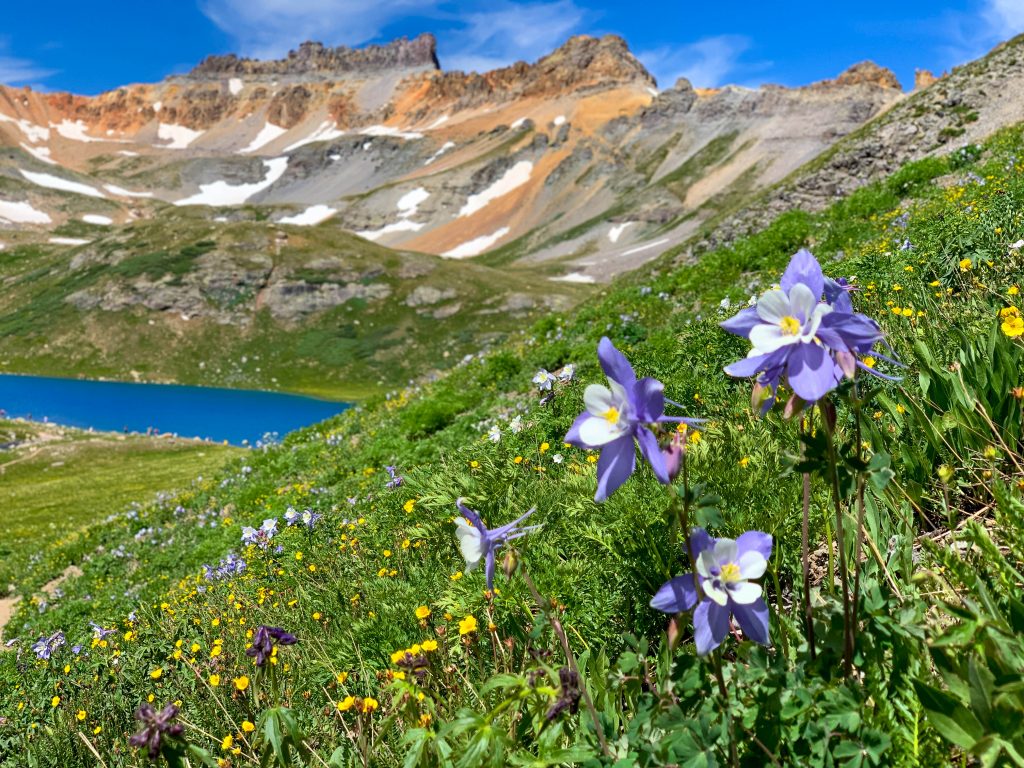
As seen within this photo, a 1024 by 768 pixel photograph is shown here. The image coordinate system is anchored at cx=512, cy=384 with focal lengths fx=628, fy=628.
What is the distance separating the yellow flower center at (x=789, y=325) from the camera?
4.89 feet

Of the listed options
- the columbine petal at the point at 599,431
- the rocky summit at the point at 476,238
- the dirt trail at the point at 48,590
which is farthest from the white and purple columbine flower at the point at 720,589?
the rocky summit at the point at 476,238

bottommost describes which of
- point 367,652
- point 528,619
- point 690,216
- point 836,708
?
point 367,652

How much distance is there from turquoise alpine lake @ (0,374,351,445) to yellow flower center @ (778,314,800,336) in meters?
64.8

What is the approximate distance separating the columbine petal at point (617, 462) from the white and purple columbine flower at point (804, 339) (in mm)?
300

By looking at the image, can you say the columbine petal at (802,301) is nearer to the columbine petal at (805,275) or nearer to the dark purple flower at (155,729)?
the columbine petal at (805,275)

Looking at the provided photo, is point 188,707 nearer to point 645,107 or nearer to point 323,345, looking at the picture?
point 323,345

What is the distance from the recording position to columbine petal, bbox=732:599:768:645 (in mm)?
1592

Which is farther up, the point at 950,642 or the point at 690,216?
the point at 690,216

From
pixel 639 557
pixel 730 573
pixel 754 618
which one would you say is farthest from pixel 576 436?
pixel 639 557

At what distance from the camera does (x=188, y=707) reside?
4.70 meters

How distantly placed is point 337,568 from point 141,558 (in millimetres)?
11015

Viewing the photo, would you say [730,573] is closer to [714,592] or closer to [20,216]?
[714,592]

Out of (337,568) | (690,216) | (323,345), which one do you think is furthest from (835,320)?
(690,216)

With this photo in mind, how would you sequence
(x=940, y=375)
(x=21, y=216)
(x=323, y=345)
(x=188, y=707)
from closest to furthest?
(x=940, y=375), (x=188, y=707), (x=323, y=345), (x=21, y=216)
